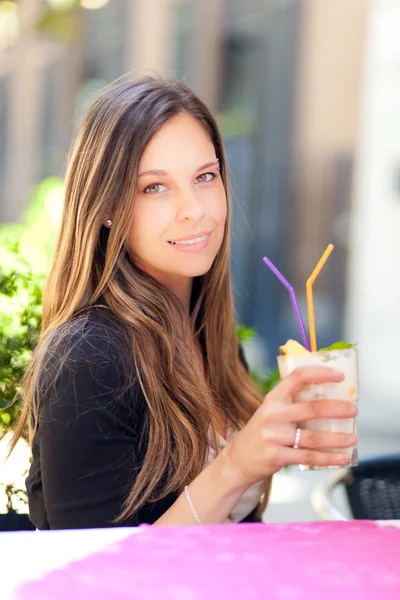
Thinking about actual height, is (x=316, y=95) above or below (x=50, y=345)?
above

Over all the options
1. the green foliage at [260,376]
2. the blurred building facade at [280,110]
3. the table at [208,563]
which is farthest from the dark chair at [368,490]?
the blurred building facade at [280,110]

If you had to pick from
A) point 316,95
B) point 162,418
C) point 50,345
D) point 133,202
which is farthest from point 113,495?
point 316,95

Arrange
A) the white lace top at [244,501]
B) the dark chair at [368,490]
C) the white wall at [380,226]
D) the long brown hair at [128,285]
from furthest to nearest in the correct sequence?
the white wall at [380,226] → the dark chair at [368,490] → the white lace top at [244,501] → the long brown hair at [128,285]

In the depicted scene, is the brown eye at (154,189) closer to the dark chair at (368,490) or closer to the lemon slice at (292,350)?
the lemon slice at (292,350)

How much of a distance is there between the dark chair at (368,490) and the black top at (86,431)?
0.57 metres

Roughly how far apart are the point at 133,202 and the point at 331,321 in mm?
5049

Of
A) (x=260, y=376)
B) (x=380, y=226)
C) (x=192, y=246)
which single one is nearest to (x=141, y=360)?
(x=192, y=246)

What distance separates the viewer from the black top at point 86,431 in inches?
58.1

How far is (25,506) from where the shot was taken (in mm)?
1815

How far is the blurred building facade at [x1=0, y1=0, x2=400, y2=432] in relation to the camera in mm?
6449

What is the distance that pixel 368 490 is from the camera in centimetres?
205

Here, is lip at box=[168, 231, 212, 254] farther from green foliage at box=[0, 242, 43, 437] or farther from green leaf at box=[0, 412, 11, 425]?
green leaf at box=[0, 412, 11, 425]

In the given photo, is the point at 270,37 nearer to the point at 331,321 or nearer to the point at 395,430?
the point at 331,321

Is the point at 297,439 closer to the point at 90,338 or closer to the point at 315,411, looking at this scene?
the point at 315,411
